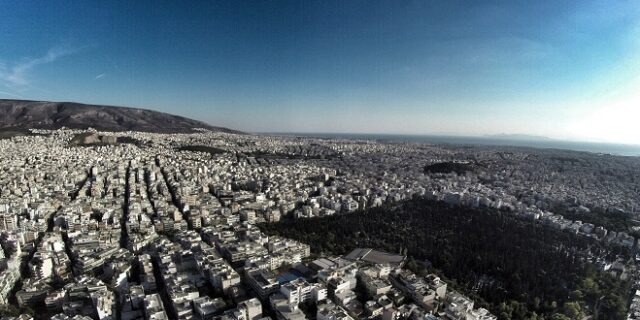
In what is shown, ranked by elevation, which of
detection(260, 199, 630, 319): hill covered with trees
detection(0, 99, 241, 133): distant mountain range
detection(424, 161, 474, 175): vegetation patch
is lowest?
detection(260, 199, 630, 319): hill covered with trees

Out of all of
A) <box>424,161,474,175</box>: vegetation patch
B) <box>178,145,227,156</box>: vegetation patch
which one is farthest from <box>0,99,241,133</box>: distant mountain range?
<box>424,161,474,175</box>: vegetation patch

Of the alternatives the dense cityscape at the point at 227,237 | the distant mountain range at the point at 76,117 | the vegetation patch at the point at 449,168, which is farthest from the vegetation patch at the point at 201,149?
the distant mountain range at the point at 76,117

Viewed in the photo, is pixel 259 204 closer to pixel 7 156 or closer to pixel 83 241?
pixel 83 241

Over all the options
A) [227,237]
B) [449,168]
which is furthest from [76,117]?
[449,168]

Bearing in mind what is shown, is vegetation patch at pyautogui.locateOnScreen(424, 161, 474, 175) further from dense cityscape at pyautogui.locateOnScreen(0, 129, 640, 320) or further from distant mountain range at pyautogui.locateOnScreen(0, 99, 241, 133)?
distant mountain range at pyautogui.locateOnScreen(0, 99, 241, 133)

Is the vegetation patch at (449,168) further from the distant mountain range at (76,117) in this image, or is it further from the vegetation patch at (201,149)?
the distant mountain range at (76,117)

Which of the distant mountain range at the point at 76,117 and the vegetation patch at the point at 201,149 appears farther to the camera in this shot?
the distant mountain range at the point at 76,117

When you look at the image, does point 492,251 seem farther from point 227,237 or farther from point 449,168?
point 449,168
